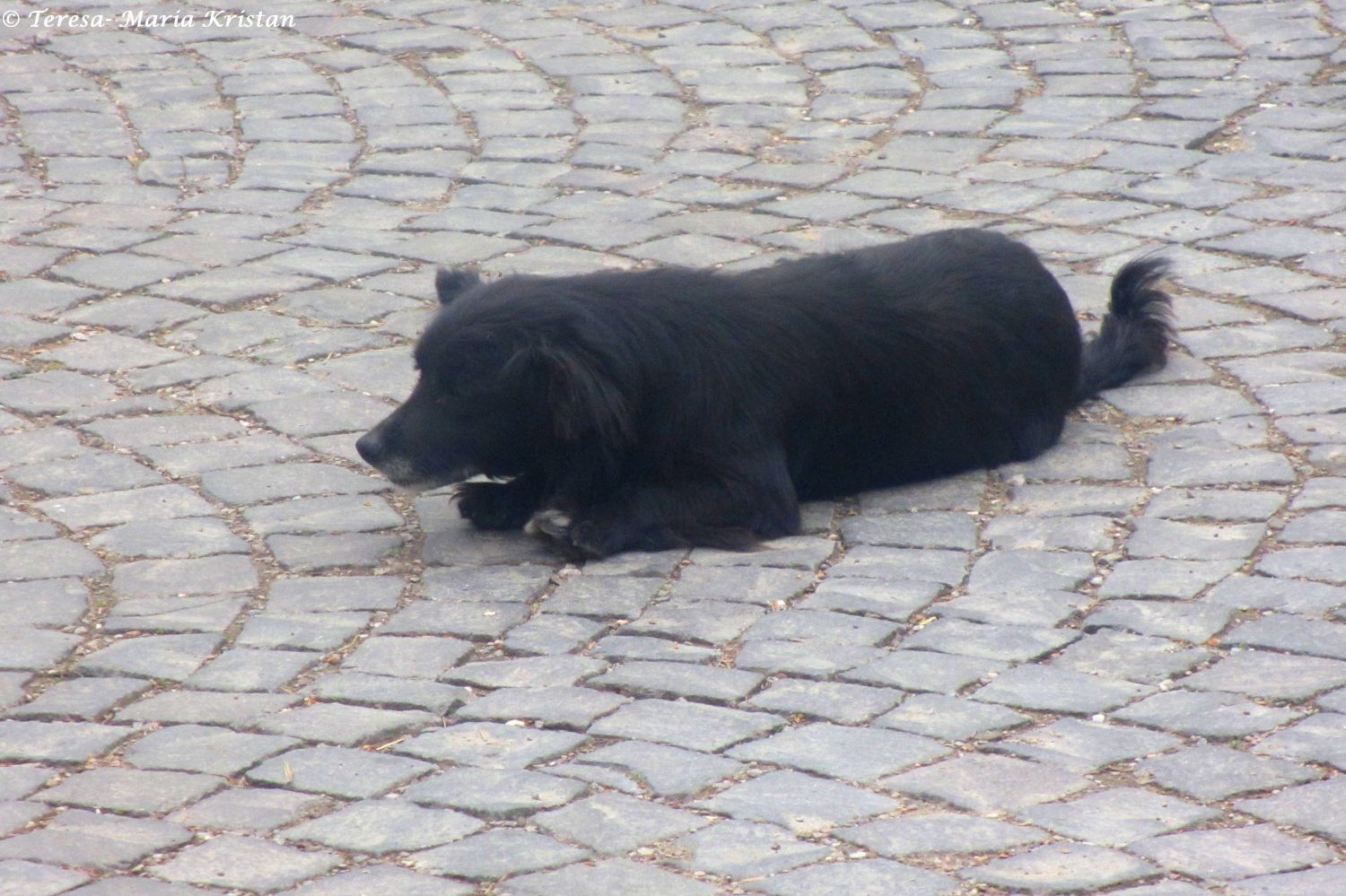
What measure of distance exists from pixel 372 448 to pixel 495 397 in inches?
14.0

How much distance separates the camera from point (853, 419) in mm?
5441

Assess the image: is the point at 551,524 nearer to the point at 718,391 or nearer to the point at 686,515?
the point at 686,515

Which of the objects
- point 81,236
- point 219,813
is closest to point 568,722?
point 219,813

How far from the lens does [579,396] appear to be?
4.99 m

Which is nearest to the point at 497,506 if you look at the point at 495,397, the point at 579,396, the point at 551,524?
the point at 551,524

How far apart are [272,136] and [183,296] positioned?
1776mm

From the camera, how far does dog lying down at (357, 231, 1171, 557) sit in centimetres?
508

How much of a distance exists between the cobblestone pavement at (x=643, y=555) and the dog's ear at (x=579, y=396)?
14.5 inches

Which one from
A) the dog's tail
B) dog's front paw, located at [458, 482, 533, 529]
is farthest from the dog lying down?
the dog's tail

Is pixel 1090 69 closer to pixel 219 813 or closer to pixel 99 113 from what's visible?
pixel 99 113

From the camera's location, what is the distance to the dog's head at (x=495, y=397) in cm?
503

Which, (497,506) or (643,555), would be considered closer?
(643,555)

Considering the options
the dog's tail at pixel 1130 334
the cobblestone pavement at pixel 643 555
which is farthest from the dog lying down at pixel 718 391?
the dog's tail at pixel 1130 334

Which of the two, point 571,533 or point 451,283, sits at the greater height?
point 451,283
